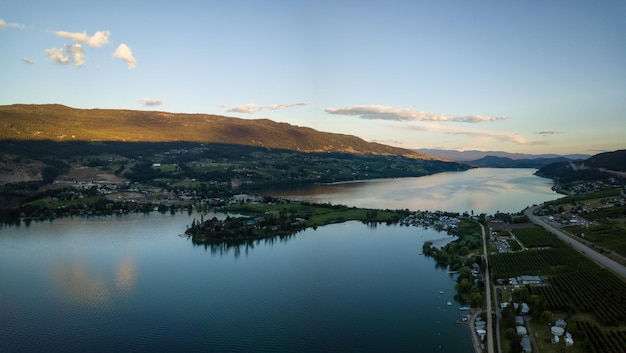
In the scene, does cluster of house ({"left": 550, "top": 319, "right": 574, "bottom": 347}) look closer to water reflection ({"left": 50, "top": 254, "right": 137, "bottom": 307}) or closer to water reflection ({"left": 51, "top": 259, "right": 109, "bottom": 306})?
water reflection ({"left": 50, "top": 254, "right": 137, "bottom": 307})

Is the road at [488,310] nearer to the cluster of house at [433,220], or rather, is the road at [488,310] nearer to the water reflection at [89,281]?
the cluster of house at [433,220]

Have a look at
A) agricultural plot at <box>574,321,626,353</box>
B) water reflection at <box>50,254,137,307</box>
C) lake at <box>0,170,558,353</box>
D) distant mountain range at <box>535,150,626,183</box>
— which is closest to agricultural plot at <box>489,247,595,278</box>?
lake at <box>0,170,558,353</box>

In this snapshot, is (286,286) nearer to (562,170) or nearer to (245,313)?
(245,313)

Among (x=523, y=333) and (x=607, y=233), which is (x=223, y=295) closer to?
(x=523, y=333)

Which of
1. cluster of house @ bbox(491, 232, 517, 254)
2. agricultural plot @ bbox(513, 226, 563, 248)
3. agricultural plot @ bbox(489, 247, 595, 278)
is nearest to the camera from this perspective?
agricultural plot @ bbox(489, 247, 595, 278)

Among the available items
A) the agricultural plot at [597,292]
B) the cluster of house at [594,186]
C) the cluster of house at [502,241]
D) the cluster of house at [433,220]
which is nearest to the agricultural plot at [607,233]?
the cluster of house at [502,241]
